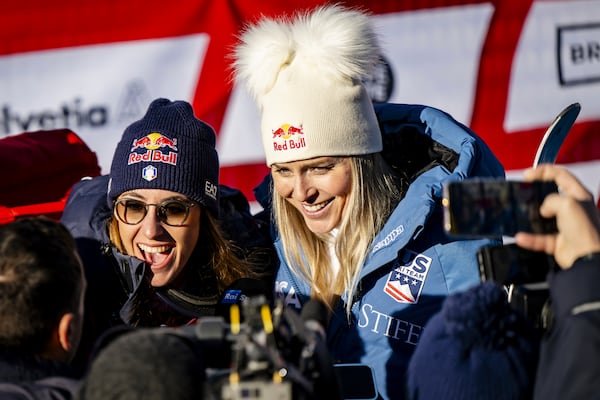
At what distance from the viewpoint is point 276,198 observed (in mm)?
3059

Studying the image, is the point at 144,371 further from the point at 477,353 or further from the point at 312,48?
the point at 312,48

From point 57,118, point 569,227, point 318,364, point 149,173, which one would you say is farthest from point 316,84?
point 57,118

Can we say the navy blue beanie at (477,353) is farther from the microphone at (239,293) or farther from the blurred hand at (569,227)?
the microphone at (239,293)

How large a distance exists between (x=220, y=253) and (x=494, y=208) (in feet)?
4.54

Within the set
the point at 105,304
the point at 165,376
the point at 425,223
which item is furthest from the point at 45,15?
the point at 165,376

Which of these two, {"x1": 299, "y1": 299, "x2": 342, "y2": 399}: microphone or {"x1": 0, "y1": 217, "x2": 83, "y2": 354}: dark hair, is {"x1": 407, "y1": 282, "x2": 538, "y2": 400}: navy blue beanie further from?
{"x1": 0, "y1": 217, "x2": 83, "y2": 354}: dark hair

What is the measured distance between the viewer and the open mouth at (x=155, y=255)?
9.50 ft

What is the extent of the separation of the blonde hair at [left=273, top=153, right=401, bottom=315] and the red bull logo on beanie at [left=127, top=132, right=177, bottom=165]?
359 mm

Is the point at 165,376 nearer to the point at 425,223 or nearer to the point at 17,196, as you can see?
the point at 425,223

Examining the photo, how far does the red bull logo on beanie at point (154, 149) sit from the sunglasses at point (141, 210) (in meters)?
→ 0.12

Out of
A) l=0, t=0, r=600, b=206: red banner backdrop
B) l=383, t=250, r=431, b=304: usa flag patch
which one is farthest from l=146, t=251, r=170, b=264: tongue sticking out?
l=0, t=0, r=600, b=206: red banner backdrop

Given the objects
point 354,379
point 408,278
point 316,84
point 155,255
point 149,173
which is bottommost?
point 354,379

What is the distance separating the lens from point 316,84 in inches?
113

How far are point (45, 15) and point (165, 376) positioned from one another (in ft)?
11.6
